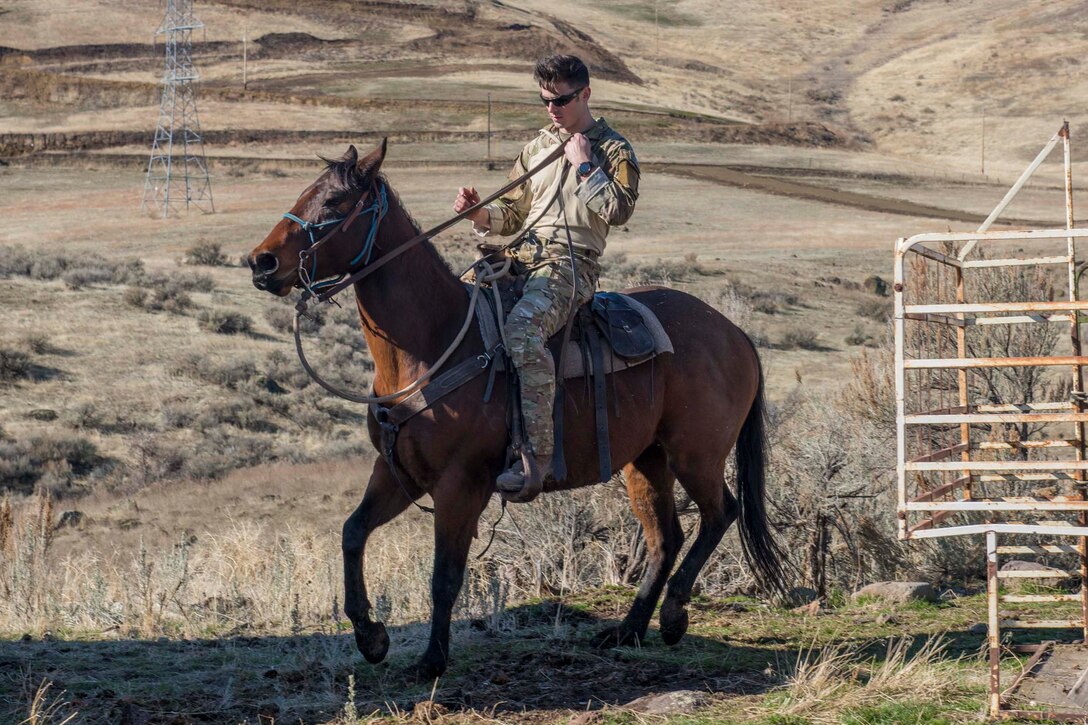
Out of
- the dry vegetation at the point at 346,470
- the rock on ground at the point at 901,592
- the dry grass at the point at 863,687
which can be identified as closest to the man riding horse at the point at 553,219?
the dry vegetation at the point at 346,470

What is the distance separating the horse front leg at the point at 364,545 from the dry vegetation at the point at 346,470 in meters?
0.17

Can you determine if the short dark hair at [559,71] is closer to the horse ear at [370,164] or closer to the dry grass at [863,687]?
the horse ear at [370,164]

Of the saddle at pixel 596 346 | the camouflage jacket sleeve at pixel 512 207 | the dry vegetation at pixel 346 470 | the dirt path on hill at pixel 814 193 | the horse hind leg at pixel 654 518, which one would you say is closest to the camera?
the dry vegetation at pixel 346 470

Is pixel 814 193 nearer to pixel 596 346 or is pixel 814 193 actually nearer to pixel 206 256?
pixel 206 256

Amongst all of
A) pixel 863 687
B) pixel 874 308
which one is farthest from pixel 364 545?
pixel 874 308

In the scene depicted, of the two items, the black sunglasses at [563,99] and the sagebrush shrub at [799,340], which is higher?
the black sunglasses at [563,99]

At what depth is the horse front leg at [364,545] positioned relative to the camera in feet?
20.9

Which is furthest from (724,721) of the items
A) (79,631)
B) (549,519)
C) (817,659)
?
(549,519)

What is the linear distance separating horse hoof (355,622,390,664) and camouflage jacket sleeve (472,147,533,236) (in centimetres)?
233

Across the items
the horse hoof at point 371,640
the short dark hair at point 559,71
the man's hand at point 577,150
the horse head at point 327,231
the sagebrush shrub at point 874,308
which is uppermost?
the sagebrush shrub at point 874,308

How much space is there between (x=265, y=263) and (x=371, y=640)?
2038mm

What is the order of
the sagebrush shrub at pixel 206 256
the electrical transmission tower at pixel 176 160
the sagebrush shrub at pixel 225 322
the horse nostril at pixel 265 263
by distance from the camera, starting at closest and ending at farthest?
the horse nostril at pixel 265 263
the sagebrush shrub at pixel 225 322
the sagebrush shrub at pixel 206 256
the electrical transmission tower at pixel 176 160

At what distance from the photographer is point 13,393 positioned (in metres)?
20.1

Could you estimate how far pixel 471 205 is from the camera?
6766mm
